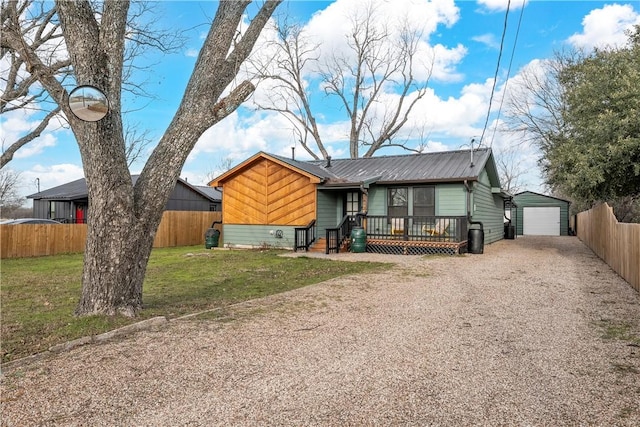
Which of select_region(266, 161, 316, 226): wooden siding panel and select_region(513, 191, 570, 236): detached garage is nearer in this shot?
select_region(266, 161, 316, 226): wooden siding panel

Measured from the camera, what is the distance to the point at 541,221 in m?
26.4

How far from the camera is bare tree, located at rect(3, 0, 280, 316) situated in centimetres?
449

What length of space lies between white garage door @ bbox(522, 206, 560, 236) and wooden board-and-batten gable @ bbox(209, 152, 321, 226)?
18815mm

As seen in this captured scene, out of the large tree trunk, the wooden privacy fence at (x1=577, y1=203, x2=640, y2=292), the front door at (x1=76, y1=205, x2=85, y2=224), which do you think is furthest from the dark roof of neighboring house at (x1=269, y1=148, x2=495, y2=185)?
the front door at (x1=76, y1=205, x2=85, y2=224)

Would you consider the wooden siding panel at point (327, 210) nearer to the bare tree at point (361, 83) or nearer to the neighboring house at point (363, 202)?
the neighboring house at point (363, 202)

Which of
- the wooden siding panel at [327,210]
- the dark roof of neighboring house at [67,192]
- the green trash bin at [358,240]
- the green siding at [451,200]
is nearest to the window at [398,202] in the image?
the green siding at [451,200]

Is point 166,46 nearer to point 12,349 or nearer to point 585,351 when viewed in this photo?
point 12,349

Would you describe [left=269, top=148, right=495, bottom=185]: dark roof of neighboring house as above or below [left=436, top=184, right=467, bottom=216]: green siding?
above

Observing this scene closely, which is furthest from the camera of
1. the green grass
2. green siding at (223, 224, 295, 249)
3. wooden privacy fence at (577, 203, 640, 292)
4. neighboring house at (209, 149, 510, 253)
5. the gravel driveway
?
green siding at (223, 224, 295, 249)

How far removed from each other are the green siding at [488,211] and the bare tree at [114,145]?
11.4m

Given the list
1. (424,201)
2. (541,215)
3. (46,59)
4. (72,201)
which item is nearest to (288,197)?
(424,201)

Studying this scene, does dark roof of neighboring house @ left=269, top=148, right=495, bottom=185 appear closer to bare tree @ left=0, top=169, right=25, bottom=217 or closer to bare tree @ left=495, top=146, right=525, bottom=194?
bare tree @ left=495, top=146, right=525, bottom=194

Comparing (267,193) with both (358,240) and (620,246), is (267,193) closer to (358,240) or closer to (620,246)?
(358,240)

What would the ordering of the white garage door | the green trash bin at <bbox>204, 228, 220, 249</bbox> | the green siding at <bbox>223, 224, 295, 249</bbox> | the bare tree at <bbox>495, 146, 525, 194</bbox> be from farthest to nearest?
the bare tree at <bbox>495, 146, 525, 194</bbox>, the white garage door, the green trash bin at <bbox>204, 228, 220, 249</bbox>, the green siding at <bbox>223, 224, 295, 249</bbox>
